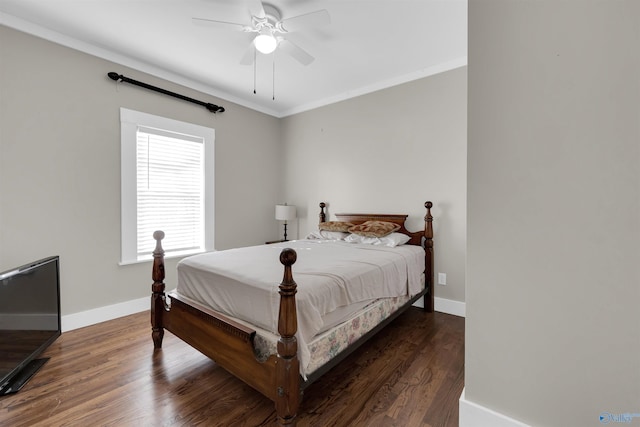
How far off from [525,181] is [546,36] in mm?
599

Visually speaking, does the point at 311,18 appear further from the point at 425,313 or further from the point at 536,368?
the point at 425,313

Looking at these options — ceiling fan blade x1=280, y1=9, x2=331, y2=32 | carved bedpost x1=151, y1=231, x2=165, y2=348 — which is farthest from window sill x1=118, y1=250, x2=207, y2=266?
ceiling fan blade x1=280, y1=9, x2=331, y2=32

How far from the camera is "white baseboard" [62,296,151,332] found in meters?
2.69

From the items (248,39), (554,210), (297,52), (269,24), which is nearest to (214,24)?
(269,24)

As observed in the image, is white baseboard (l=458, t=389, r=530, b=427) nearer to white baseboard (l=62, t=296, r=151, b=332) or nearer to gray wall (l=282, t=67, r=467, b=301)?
gray wall (l=282, t=67, r=467, b=301)

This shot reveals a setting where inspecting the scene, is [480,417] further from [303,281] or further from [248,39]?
[248,39]

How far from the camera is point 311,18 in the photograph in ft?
6.73

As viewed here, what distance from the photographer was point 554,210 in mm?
1153

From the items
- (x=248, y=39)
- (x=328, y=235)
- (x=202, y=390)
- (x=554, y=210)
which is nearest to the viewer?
(x=554, y=210)

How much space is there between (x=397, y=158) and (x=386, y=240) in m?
1.09

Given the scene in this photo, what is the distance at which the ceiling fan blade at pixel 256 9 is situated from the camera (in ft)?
6.79

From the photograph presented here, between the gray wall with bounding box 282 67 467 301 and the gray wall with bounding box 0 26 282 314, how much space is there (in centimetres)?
190

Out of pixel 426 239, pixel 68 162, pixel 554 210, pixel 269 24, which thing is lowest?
pixel 426 239

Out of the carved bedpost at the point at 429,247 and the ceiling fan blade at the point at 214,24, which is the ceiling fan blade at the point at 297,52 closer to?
the ceiling fan blade at the point at 214,24
